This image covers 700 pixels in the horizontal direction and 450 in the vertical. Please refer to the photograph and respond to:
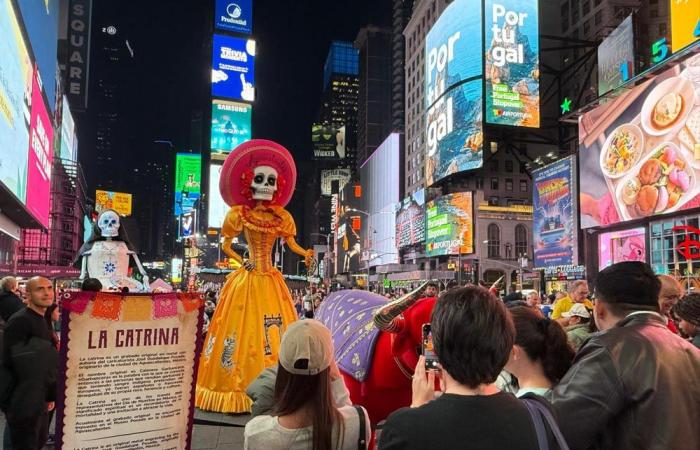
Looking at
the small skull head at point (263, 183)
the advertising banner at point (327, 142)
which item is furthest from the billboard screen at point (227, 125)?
the advertising banner at point (327, 142)

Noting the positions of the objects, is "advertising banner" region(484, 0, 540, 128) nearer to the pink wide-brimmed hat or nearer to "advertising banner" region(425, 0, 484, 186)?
"advertising banner" region(425, 0, 484, 186)

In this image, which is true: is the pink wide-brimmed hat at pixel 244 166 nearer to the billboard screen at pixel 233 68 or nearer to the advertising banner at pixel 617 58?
the advertising banner at pixel 617 58

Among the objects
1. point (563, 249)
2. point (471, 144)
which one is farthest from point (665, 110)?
point (471, 144)

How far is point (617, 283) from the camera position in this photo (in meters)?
2.45

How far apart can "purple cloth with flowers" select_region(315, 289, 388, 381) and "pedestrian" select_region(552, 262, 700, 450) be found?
202 cm

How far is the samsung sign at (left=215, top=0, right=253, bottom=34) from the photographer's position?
217 feet

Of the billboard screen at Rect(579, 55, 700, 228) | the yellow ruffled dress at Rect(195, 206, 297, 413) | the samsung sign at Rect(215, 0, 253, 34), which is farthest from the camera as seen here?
the samsung sign at Rect(215, 0, 253, 34)

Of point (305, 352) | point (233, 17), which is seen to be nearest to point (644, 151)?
point (305, 352)

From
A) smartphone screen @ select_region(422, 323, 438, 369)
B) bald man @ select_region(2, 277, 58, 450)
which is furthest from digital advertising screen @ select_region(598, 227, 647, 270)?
bald man @ select_region(2, 277, 58, 450)

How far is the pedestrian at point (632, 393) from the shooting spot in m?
2.16

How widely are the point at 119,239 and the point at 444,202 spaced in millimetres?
50911

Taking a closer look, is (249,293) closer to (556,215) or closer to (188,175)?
(556,215)

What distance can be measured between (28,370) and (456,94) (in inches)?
2145

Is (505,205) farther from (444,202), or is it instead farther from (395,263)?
(395,263)
